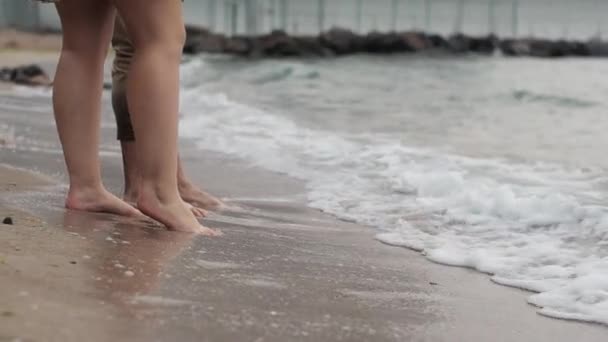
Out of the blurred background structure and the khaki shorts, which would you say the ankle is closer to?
the khaki shorts

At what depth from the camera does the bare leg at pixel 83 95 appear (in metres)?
2.77

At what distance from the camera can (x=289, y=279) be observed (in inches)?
90.8

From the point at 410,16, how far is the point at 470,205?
60495 mm

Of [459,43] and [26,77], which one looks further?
[459,43]

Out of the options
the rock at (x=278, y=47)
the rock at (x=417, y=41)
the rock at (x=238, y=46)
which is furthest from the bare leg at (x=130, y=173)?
the rock at (x=417, y=41)

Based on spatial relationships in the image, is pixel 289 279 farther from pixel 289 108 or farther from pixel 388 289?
pixel 289 108

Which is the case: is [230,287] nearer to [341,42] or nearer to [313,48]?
[313,48]

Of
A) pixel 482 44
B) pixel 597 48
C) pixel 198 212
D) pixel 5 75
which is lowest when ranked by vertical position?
pixel 597 48

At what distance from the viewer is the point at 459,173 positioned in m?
4.93

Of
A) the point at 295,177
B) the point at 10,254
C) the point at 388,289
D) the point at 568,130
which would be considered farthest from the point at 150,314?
the point at 568,130

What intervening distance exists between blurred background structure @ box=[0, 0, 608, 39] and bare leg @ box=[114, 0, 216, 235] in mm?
50661

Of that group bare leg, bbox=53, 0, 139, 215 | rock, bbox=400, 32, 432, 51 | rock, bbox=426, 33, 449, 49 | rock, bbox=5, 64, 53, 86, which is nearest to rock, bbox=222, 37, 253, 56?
rock, bbox=400, 32, 432, 51

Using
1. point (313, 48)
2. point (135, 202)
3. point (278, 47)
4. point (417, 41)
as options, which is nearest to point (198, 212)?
point (135, 202)

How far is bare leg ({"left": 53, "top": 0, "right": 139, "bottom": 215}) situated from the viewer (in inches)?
109
